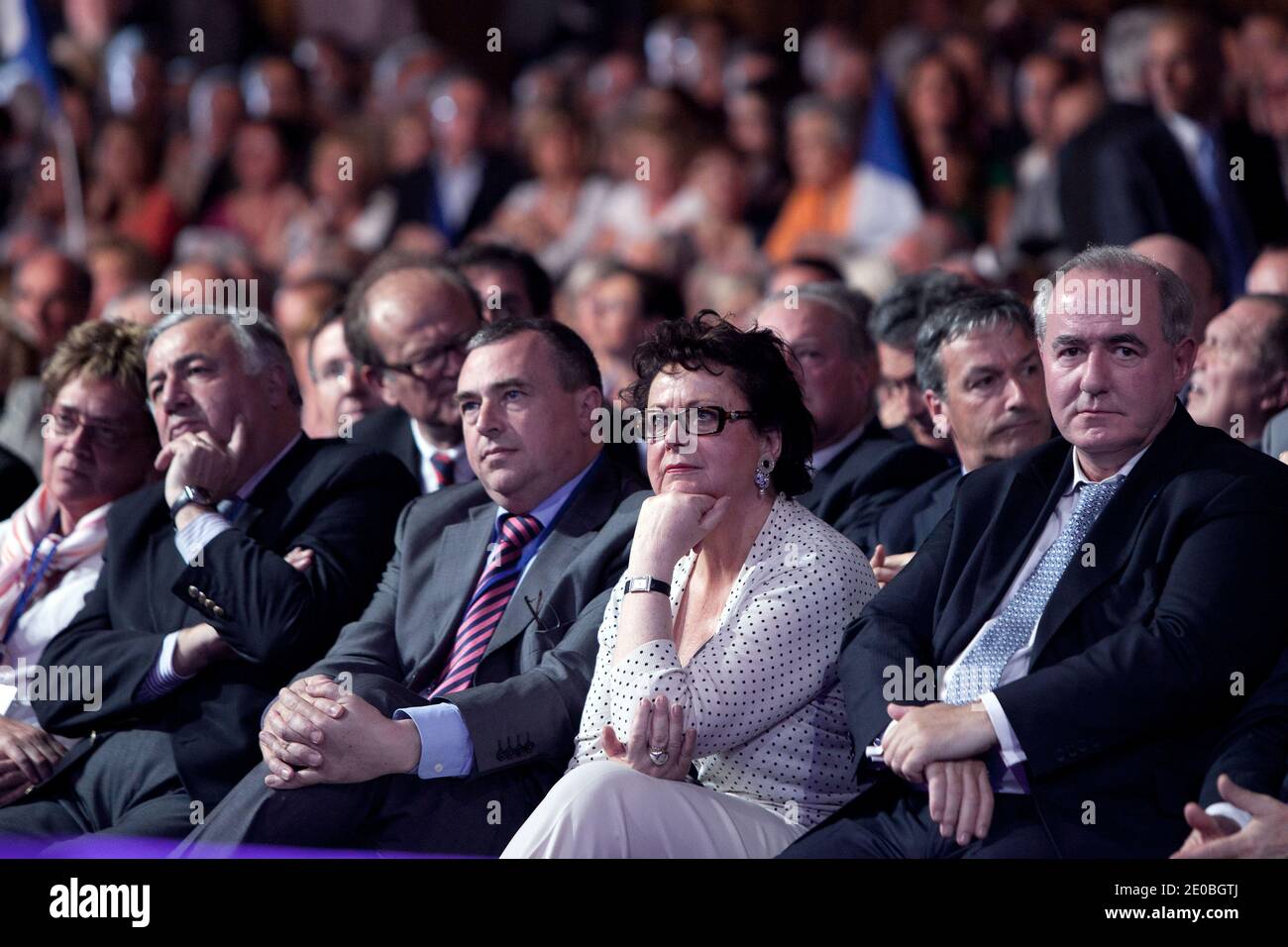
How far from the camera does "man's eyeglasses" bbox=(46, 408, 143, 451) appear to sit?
15.0 ft

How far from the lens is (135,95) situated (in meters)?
10.3

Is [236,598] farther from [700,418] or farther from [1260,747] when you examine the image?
[1260,747]

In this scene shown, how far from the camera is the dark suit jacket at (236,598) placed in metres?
3.92

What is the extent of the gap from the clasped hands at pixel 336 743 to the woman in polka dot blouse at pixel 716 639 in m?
0.35

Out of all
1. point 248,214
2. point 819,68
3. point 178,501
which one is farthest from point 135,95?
point 178,501

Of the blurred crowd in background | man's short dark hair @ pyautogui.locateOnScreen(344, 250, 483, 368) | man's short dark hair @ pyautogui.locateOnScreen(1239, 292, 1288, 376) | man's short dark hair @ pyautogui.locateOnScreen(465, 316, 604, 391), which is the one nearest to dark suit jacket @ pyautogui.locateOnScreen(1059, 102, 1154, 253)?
the blurred crowd in background

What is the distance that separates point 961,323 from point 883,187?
12.4 ft

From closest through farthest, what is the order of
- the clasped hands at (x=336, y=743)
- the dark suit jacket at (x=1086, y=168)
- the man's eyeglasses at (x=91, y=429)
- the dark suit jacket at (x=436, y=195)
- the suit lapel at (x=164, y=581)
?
the clasped hands at (x=336, y=743), the suit lapel at (x=164, y=581), the man's eyeglasses at (x=91, y=429), the dark suit jacket at (x=1086, y=168), the dark suit jacket at (x=436, y=195)

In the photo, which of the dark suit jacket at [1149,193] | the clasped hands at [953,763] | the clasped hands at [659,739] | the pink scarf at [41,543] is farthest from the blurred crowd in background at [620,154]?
the clasped hands at [659,739]

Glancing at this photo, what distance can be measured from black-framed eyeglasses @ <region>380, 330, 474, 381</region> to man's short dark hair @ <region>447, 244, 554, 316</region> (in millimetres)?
632

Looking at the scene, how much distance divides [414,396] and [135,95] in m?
6.12

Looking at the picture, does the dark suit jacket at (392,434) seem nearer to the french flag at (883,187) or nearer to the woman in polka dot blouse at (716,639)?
the woman in polka dot blouse at (716,639)
